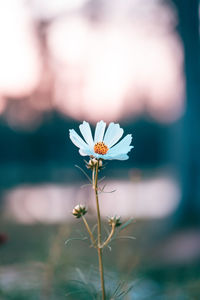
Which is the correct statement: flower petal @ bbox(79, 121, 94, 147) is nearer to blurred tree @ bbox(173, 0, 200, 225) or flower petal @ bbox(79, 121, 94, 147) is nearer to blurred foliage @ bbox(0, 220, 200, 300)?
blurred foliage @ bbox(0, 220, 200, 300)

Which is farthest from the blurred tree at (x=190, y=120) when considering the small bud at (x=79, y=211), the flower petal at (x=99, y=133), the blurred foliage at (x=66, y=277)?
the small bud at (x=79, y=211)

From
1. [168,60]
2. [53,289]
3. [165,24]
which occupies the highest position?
[165,24]

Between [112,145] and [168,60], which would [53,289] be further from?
[168,60]

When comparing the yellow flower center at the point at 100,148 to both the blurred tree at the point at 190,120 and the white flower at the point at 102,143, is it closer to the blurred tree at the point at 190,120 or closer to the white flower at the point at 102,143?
the white flower at the point at 102,143

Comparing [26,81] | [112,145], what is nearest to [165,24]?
[26,81]

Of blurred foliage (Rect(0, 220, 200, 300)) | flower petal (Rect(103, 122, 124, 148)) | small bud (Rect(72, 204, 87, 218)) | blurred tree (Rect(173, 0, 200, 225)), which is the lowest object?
blurred foliage (Rect(0, 220, 200, 300))

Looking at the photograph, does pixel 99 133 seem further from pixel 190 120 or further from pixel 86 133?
pixel 190 120

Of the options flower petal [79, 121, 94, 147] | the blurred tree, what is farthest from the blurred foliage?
the blurred tree
